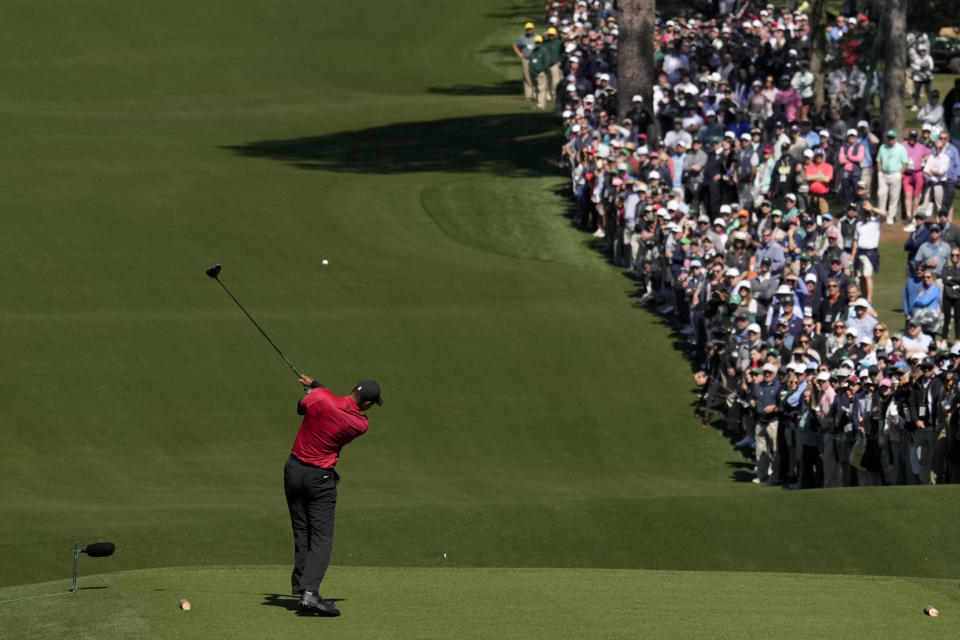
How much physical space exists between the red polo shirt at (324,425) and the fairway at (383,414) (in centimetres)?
106

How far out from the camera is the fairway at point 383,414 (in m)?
12.6

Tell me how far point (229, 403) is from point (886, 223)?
44.2 ft

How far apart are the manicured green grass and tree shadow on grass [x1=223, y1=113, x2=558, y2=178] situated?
25370 millimetres

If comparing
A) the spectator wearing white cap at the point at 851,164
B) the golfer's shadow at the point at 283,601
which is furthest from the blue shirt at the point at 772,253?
the golfer's shadow at the point at 283,601

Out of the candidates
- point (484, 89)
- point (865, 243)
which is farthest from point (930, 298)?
point (484, 89)

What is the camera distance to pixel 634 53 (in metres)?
36.1

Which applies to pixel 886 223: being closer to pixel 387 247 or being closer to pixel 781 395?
pixel 387 247

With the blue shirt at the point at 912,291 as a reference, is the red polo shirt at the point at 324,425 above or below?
above

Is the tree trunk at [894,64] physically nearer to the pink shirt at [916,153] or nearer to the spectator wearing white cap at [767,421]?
the pink shirt at [916,153]

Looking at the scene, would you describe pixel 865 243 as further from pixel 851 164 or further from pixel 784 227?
pixel 851 164

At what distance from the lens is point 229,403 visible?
898 inches

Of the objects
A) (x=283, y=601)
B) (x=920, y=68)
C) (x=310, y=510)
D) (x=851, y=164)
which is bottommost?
(x=920, y=68)

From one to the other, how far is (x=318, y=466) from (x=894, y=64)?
76.5 ft

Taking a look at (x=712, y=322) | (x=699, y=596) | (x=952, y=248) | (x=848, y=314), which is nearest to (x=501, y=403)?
(x=712, y=322)
